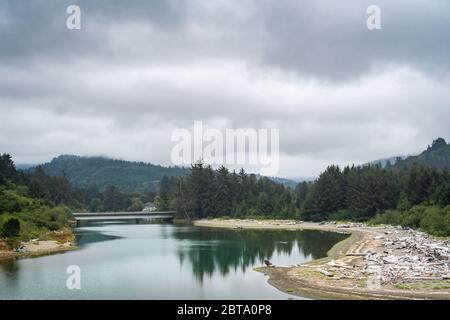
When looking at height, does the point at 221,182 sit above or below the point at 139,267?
above

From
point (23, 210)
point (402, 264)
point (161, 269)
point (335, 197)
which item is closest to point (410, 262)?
point (402, 264)

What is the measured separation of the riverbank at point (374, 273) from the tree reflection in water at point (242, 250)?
4.35 m

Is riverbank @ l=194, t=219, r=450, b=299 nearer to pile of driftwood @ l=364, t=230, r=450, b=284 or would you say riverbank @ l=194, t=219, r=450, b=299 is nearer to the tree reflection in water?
pile of driftwood @ l=364, t=230, r=450, b=284

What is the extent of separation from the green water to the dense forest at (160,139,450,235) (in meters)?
17.5

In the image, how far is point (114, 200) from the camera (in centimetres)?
19538

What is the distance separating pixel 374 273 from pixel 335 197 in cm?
7335

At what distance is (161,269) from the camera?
4950cm

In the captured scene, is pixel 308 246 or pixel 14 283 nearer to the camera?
pixel 14 283

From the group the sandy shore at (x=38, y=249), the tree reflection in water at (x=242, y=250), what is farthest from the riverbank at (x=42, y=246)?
the tree reflection in water at (x=242, y=250)

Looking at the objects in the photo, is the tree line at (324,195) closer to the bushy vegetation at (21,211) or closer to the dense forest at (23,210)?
the dense forest at (23,210)
